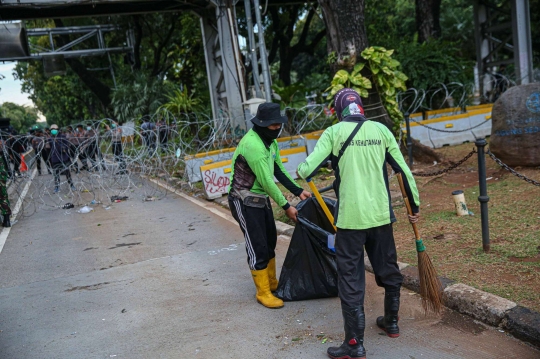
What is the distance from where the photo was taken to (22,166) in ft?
58.0

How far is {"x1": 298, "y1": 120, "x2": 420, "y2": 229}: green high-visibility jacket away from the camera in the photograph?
13.1ft

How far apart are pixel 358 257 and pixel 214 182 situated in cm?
801

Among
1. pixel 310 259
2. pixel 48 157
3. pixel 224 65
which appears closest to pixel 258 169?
pixel 310 259

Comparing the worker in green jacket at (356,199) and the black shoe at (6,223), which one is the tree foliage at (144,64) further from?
the worker in green jacket at (356,199)

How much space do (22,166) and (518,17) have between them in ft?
53.8

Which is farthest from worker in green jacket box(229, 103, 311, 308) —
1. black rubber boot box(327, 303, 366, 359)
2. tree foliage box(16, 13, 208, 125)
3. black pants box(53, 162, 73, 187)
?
tree foliage box(16, 13, 208, 125)

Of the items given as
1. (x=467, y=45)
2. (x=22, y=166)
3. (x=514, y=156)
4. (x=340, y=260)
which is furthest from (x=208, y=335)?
(x=467, y=45)

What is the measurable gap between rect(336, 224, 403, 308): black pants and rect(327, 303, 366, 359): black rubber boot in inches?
2.2

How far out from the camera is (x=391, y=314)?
171 inches

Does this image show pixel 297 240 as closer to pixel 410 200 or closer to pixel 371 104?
pixel 410 200

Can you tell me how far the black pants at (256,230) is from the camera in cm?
519

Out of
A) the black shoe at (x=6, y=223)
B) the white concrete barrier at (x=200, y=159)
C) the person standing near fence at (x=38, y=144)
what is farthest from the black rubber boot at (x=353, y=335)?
the person standing near fence at (x=38, y=144)

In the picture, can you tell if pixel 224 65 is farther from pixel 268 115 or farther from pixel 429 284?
pixel 429 284

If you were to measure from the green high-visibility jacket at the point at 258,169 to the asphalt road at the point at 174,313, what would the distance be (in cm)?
111
